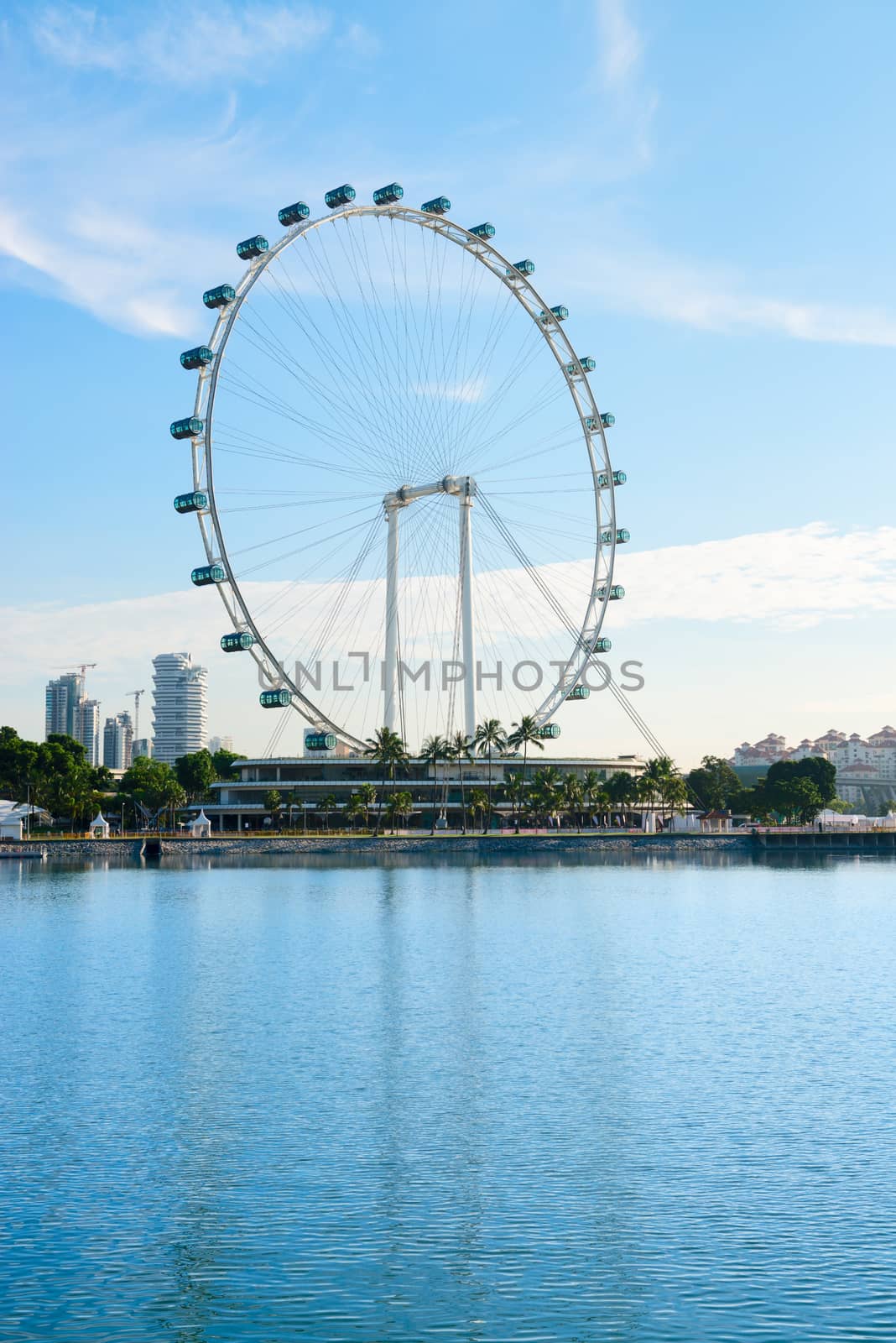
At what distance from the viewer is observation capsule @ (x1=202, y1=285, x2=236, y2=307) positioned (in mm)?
96375

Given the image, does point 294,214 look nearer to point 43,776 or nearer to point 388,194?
point 388,194

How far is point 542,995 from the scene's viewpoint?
43219 mm

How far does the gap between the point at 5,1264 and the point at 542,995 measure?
1029 inches

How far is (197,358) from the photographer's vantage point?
96.1 metres

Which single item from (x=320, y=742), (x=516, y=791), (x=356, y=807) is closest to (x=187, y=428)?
(x=320, y=742)

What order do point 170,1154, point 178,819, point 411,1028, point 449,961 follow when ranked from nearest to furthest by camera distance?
point 170,1154, point 411,1028, point 449,961, point 178,819

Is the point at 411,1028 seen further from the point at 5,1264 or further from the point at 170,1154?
the point at 5,1264

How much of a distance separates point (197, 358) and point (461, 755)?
289 ft

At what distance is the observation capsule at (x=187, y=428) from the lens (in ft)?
320

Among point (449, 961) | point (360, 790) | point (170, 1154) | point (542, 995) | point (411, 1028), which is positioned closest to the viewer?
point (170, 1154)

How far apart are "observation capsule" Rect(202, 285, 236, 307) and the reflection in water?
5641 centimetres

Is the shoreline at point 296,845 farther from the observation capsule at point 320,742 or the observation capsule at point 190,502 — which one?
the observation capsule at point 190,502

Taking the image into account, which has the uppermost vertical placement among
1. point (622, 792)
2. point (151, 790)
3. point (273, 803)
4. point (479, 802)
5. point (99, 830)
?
point (151, 790)

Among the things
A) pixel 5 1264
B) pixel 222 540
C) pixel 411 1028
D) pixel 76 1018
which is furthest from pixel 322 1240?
pixel 222 540
